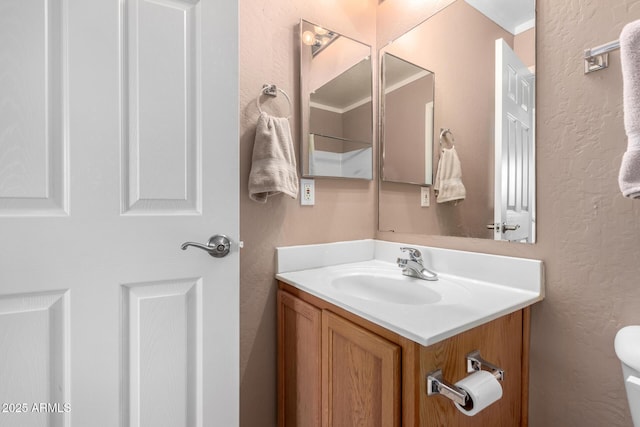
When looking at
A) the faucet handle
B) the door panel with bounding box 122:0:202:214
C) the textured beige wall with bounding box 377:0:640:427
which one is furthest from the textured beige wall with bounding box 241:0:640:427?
the door panel with bounding box 122:0:202:214

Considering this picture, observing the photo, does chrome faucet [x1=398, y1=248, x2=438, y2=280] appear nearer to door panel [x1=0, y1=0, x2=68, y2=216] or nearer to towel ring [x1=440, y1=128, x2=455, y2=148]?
towel ring [x1=440, y1=128, x2=455, y2=148]

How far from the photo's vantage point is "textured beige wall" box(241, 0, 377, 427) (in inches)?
47.2

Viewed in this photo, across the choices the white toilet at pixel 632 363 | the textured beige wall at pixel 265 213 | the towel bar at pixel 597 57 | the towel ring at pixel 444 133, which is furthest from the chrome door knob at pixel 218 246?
the towel bar at pixel 597 57

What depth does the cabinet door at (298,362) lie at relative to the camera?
1.03m

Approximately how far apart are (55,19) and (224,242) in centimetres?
71

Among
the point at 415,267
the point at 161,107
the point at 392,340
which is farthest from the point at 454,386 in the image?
the point at 161,107

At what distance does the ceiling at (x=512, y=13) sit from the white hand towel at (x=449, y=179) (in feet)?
1.42

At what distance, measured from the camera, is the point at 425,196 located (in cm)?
135

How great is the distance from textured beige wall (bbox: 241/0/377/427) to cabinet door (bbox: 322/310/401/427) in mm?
367

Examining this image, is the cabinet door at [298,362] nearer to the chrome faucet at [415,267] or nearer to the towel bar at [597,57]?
the chrome faucet at [415,267]

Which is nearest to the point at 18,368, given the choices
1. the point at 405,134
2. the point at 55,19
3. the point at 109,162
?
the point at 109,162

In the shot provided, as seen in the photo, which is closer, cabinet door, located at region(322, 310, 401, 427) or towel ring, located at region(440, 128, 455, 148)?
cabinet door, located at region(322, 310, 401, 427)

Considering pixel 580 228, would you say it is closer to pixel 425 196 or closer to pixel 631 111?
pixel 631 111

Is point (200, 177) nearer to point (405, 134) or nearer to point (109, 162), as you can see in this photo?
point (109, 162)
